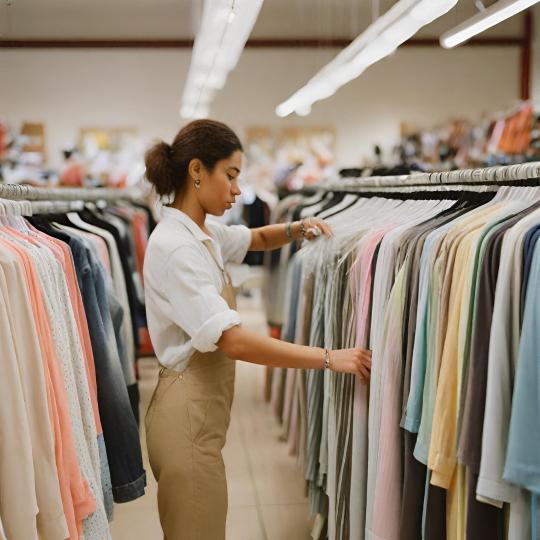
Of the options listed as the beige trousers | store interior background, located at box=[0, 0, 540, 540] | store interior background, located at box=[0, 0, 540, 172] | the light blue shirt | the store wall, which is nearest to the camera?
the light blue shirt

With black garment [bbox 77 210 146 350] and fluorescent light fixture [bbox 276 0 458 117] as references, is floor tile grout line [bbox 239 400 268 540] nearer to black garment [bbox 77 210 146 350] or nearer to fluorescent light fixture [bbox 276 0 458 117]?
black garment [bbox 77 210 146 350]

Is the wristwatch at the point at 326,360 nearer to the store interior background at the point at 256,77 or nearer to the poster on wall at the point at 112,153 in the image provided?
the poster on wall at the point at 112,153

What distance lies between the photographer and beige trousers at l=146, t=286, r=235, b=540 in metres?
2.48

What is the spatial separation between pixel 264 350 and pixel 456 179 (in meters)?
0.92

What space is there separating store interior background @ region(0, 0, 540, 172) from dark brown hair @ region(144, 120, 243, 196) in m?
9.87

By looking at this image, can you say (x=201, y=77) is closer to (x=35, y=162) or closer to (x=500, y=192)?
(x=35, y=162)

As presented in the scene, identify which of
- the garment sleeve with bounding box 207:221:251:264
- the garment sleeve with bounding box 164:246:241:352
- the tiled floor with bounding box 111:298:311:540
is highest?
the garment sleeve with bounding box 207:221:251:264

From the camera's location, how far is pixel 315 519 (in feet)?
10.7

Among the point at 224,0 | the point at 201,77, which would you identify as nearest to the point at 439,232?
the point at 224,0

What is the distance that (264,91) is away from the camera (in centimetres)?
1276

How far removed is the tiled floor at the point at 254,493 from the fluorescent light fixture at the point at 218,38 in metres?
2.70

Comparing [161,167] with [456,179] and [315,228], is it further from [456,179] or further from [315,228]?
[456,179]

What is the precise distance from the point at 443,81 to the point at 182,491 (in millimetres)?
11732

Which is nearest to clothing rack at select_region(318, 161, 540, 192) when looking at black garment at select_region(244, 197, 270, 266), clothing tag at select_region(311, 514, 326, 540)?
clothing tag at select_region(311, 514, 326, 540)
